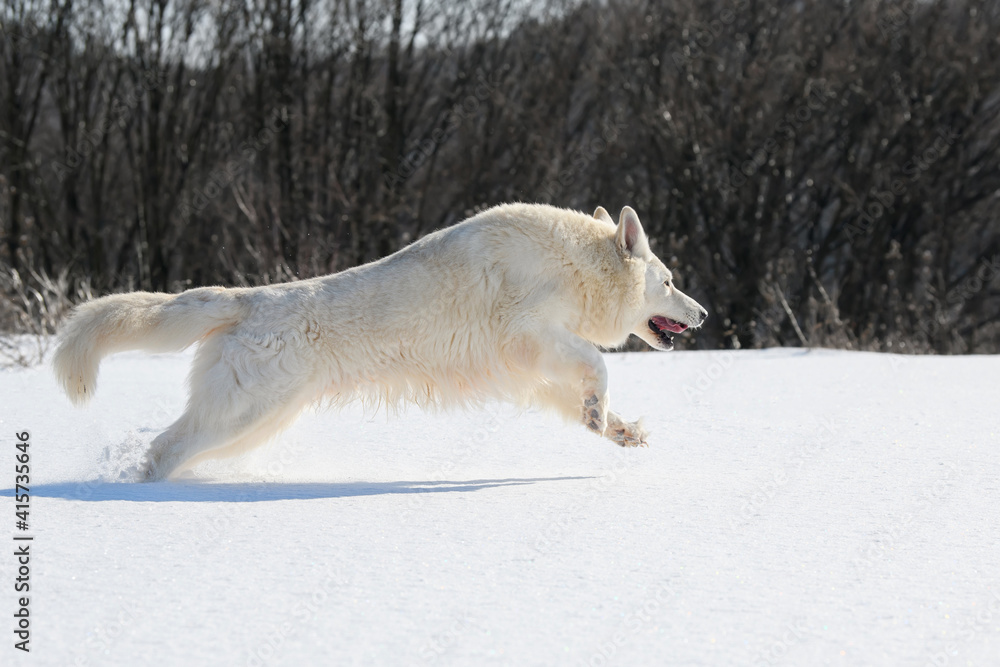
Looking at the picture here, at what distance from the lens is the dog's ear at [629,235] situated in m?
5.42

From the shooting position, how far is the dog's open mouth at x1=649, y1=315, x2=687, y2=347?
19.1 ft

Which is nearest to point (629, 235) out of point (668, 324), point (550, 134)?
point (668, 324)

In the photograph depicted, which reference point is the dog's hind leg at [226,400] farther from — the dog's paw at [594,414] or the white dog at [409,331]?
the dog's paw at [594,414]

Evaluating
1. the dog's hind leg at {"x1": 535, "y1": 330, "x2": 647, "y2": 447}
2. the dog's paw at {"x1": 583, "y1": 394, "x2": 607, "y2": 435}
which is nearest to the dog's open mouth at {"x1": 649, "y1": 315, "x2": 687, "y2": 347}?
the dog's hind leg at {"x1": 535, "y1": 330, "x2": 647, "y2": 447}

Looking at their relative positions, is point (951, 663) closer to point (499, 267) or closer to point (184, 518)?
point (184, 518)

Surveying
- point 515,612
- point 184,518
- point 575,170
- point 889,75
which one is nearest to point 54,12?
point 575,170

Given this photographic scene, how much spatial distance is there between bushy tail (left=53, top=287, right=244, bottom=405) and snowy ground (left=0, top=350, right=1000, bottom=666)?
466mm

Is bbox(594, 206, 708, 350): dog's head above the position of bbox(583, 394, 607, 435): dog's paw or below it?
above

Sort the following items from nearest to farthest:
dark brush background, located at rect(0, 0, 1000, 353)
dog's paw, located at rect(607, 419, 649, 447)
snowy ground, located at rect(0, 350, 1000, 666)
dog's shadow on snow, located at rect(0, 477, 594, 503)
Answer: snowy ground, located at rect(0, 350, 1000, 666), dog's shadow on snow, located at rect(0, 477, 594, 503), dog's paw, located at rect(607, 419, 649, 447), dark brush background, located at rect(0, 0, 1000, 353)

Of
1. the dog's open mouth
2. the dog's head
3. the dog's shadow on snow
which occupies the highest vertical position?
the dog's head

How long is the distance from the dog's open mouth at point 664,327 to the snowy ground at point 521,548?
0.58 metres

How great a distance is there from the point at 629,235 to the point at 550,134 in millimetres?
14986

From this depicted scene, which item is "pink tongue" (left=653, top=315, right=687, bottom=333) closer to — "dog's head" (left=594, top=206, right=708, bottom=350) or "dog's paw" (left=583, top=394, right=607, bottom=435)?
"dog's head" (left=594, top=206, right=708, bottom=350)

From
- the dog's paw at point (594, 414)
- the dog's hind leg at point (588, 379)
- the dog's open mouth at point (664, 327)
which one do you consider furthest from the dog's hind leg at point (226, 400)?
the dog's open mouth at point (664, 327)
